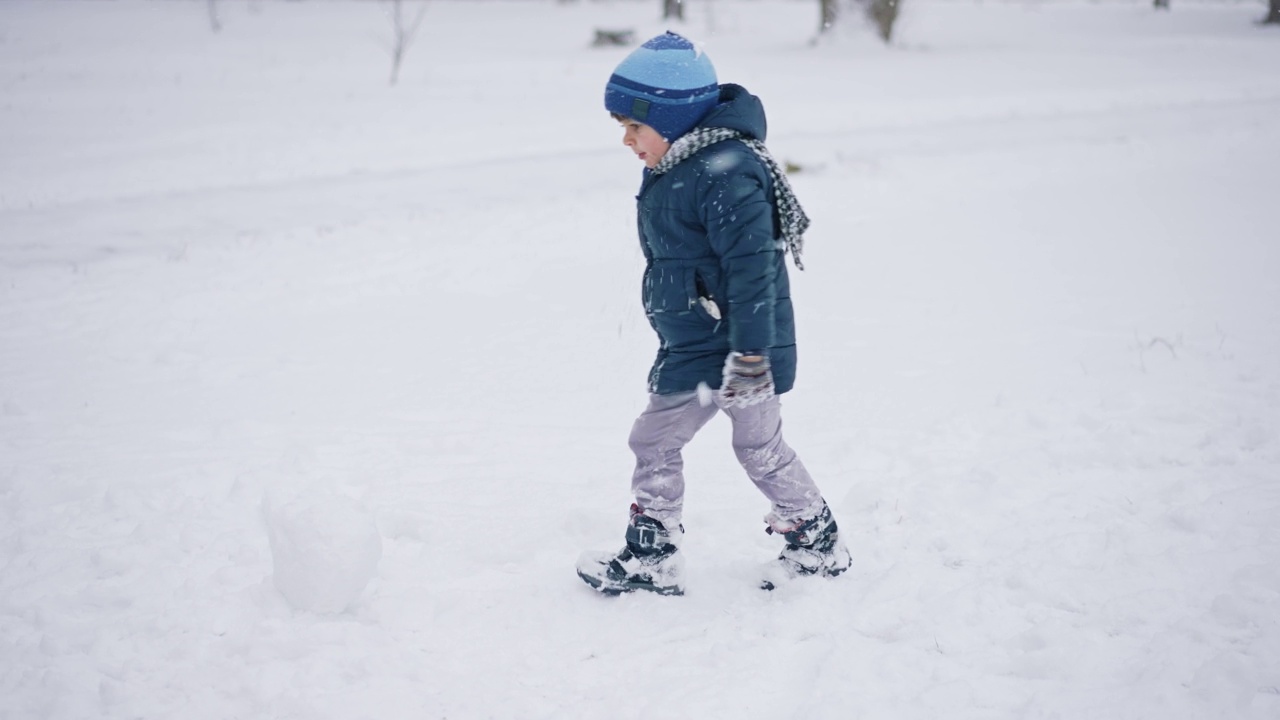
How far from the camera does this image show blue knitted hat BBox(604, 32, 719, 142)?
2.67m

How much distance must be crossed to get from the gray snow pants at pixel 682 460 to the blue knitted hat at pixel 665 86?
0.87 m

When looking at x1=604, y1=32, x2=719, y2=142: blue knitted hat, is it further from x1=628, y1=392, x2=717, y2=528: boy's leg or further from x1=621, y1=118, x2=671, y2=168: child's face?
x1=628, y1=392, x2=717, y2=528: boy's leg

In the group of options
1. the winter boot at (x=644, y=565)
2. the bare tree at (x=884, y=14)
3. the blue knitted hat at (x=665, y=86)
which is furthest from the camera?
the bare tree at (x=884, y=14)

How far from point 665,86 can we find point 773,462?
4.09ft

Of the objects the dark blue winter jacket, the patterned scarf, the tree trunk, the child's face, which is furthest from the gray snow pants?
the tree trunk

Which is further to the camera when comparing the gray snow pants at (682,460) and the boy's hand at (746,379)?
the gray snow pants at (682,460)

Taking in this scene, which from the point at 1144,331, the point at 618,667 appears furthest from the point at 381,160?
the point at 618,667

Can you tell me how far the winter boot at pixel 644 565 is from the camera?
2.98 metres

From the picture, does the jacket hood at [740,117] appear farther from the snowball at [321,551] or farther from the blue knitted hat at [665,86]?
the snowball at [321,551]

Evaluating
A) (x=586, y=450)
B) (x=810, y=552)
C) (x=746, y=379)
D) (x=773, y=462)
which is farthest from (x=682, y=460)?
(x=586, y=450)

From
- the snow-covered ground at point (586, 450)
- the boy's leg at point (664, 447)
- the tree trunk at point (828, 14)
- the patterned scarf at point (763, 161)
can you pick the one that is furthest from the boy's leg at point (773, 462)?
the tree trunk at point (828, 14)

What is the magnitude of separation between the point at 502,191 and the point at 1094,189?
21.9ft

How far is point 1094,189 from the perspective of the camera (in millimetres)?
9531

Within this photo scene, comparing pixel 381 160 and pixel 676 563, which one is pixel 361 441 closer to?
pixel 676 563
